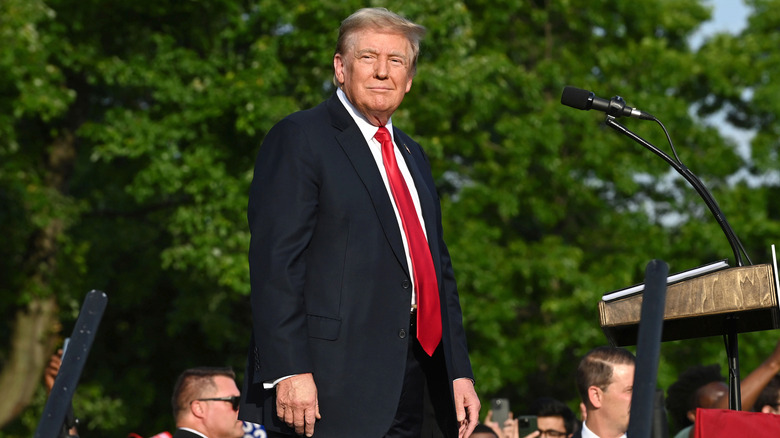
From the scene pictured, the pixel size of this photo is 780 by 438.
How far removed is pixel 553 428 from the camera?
318 inches

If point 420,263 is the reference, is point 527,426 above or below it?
below

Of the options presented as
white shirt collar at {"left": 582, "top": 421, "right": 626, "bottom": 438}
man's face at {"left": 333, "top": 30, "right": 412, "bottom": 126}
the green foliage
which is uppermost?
the green foliage

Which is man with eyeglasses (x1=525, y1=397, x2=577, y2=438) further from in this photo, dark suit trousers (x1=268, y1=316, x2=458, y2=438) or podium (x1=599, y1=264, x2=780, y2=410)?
dark suit trousers (x1=268, y1=316, x2=458, y2=438)

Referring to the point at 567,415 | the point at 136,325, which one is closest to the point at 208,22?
the point at 136,325

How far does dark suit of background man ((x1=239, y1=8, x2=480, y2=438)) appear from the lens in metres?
3.28

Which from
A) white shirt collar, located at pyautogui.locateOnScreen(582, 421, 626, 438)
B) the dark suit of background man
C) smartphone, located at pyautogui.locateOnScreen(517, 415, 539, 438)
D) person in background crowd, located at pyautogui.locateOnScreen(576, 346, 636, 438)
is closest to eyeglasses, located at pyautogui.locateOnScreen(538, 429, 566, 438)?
smartphone, located at pyautogui.locateOnScreen(517, 415, 539, 438)

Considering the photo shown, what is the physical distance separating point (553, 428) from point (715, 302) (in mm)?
4755

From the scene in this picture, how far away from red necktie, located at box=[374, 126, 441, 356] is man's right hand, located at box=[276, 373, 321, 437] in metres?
0.41

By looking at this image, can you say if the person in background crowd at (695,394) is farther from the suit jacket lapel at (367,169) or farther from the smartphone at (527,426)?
the suit jacket lapel at (367,169)

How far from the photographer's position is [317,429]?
10.8ft

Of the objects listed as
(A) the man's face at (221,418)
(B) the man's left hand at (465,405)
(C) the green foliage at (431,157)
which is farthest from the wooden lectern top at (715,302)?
(C) the green foliage at (431,157)

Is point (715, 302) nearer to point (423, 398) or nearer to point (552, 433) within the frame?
point (423, 398)

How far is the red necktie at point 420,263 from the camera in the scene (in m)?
3.44

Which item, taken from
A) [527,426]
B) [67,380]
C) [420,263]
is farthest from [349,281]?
[527,426]
